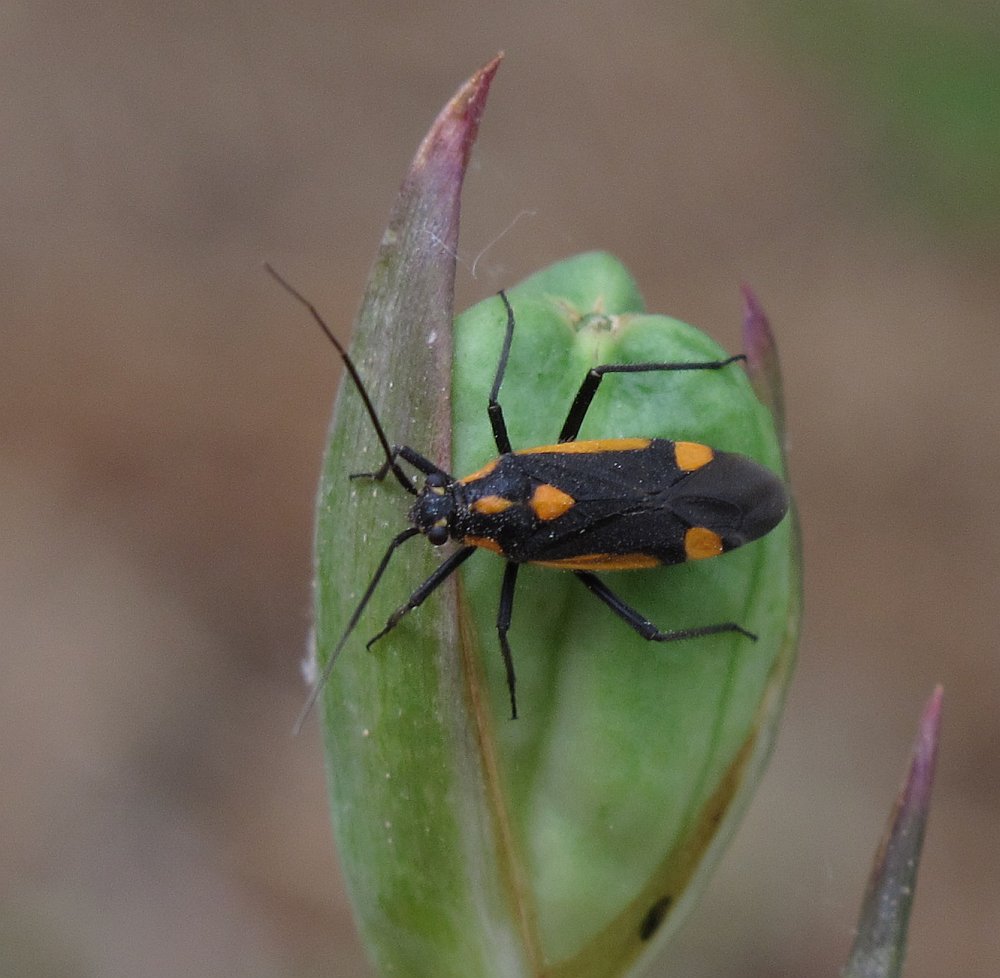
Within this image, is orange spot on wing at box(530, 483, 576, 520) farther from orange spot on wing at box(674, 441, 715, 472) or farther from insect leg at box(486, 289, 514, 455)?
insect leg at box(486, 289, 514, 455)

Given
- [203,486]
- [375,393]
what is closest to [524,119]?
[203,486]

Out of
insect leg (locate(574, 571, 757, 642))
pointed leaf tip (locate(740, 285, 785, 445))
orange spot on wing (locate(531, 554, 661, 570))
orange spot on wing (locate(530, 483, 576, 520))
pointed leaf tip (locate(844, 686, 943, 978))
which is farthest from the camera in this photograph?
orange spot on wing (locate(530, 483, 576, 520))

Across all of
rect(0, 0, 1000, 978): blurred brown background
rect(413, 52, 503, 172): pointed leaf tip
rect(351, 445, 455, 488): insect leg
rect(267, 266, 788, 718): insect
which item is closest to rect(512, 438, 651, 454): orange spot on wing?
rect(267, 266, 788, 718): insect

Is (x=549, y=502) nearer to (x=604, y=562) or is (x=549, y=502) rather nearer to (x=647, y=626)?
(x=604, y=562)

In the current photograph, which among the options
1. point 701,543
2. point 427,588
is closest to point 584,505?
point 701,543

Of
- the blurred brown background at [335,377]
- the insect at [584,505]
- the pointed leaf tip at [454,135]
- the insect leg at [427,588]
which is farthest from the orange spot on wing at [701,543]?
the blurred brown background at [335,377]

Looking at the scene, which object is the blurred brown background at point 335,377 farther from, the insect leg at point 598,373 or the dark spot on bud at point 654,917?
the dark spot on bud at point 654,917
